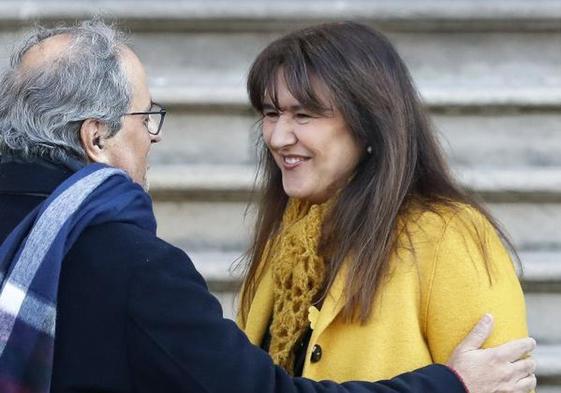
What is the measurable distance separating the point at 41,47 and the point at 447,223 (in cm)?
107

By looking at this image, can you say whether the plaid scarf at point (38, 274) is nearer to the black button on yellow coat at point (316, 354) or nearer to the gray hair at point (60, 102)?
the gray hair at point (60, 102)

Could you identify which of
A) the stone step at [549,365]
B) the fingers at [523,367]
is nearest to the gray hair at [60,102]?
the fingers at [523,367]

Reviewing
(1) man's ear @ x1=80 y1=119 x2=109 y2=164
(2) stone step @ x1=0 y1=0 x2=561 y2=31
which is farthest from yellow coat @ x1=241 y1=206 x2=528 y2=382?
(2) stone step @ x1=0 y1=0 x2=561 y2=31

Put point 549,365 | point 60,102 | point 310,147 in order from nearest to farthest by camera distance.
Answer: point 60,102
point 310,147
point 549,365

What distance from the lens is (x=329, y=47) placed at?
314cm

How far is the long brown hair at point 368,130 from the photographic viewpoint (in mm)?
3080

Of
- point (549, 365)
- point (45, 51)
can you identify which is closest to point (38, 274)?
point (45, 51)

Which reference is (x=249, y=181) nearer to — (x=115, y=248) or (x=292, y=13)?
(x=292, y=13)

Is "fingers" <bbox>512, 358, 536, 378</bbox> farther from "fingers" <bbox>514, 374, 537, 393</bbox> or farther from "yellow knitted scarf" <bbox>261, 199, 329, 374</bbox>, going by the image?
"yellow knitted scarf" <bbox>261, 199, 329, 374</bbox>

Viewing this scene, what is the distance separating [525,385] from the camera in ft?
9.60

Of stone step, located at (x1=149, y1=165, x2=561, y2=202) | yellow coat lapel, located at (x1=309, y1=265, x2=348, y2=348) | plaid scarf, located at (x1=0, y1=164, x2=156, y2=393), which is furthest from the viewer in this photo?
stone step, located at (x1=149, y1=165, x2=561, y2=202)

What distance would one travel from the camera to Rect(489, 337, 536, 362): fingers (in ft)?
9.43

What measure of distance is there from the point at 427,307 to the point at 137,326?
32.3 inches

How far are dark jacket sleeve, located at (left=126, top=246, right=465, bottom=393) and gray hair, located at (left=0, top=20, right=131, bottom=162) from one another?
0.36 meters
